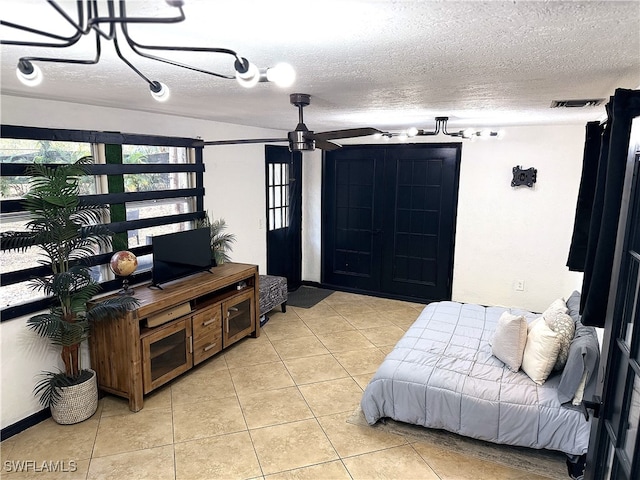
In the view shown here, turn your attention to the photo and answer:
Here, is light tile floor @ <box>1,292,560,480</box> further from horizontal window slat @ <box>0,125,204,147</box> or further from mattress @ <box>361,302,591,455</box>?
horizontal window slat @ <box>0,125,204,147</box>

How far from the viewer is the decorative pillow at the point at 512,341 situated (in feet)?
9.62

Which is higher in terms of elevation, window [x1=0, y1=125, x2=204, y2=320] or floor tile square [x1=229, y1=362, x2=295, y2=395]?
window [x1=0, y1=125, x2=204, y2=320]

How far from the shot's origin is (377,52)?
1679mm

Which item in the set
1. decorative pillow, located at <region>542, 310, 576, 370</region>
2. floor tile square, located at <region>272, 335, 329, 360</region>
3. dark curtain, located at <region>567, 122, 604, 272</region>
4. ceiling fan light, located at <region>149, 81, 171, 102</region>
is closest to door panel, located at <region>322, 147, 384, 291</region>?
floor tile square, located at <region>272, 335, 329, 360</region>

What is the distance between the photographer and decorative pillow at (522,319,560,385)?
2.77m

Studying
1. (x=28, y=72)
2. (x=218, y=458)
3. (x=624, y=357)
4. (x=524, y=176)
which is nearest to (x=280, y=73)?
(x=28, y=72)

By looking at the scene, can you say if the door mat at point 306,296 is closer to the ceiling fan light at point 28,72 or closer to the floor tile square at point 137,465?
the floor tile square at point 137,465

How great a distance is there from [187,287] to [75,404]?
1175 millimetres

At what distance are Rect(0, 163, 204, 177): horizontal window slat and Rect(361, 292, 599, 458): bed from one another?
2.65 metres

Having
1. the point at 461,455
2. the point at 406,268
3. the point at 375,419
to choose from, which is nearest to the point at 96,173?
the point at 375,419

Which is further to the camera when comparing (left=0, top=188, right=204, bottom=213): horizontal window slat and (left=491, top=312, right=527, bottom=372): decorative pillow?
(left=491, top=312, right=527, bottom=372): decorative pillow

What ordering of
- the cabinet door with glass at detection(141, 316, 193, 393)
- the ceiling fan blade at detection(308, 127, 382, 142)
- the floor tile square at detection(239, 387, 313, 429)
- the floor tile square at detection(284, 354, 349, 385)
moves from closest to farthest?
the ceiling fan blade at detection(308, 127, 382, 142)
the floor tile square at detection(239, 387, 313, 429)
the cabinet door with glass at detection(141, 316, 193, 393)
the floor tile square at detection(284, 354, 349, 385)

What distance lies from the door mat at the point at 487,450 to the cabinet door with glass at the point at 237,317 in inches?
61.2

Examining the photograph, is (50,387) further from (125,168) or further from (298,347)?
(298,347)
